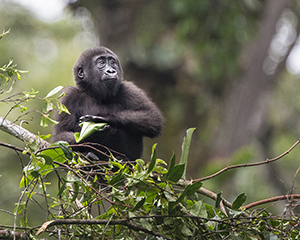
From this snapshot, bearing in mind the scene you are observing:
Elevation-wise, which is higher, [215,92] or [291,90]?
[291,90]

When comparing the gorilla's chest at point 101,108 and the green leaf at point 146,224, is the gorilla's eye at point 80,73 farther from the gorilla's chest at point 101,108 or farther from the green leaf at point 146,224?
the green leaf at point 146,224

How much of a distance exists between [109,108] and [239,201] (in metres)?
1.81

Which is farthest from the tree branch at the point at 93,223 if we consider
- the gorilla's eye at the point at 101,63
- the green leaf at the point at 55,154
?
the gorilla's eye at the point at 101,63

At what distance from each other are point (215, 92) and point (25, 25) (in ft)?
16.9

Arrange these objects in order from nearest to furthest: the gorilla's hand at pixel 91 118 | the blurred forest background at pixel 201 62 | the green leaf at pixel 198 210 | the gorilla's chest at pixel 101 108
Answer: the green leaf at pixel 198 210, the gorilla's hand at pixel 91 118, the gorilla's chest at pixel 101 108, the blurred forest background at pixel 201 62

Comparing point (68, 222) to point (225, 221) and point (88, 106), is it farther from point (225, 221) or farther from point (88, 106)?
point (88, 106)

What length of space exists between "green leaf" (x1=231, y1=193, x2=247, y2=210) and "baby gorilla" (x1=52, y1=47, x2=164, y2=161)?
4.62 feet

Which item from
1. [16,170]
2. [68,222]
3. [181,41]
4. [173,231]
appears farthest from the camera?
[16,170]

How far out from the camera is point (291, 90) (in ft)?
40.7

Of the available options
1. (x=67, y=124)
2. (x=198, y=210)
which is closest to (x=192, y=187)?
(x=198, y=210)

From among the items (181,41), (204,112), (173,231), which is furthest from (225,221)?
(204,112)

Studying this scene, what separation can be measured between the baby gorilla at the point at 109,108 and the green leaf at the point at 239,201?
141 cm

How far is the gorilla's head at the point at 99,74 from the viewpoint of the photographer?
11.8 feet

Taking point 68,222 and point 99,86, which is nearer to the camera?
point 68,222
